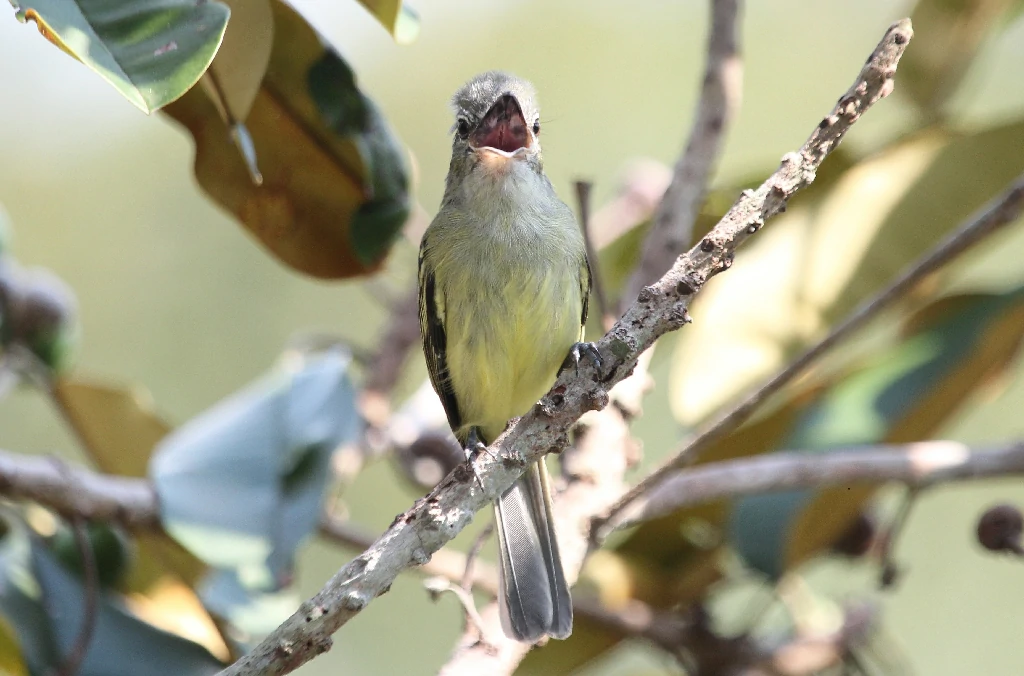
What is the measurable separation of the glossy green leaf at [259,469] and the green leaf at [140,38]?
1173 mm

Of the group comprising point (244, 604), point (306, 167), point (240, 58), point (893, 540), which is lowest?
point (893, 540)

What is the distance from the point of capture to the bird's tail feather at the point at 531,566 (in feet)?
7.28

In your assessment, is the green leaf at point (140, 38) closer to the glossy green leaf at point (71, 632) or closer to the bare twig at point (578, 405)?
the bare twig at point (578, 405)

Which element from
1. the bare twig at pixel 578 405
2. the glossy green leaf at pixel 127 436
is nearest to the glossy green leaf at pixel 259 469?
the glossy green leaf at pixel 127 436

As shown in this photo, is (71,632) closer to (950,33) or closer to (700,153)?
(700,153)

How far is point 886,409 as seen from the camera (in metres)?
2.91

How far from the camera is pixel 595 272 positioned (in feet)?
7.99

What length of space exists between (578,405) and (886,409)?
4.98 feet

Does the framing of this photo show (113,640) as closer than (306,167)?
Yes

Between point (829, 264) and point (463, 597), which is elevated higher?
point (829, 264)

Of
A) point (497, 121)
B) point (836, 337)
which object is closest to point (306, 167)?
point (497, 121)

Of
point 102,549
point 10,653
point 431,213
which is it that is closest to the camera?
point 10,653

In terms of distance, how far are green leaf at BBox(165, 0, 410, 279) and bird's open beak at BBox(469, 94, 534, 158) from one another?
1.03ft

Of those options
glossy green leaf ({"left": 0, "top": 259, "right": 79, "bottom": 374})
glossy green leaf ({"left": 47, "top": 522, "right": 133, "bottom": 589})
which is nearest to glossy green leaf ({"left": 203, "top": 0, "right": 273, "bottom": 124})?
glossy green leaf ({"left": 0, "top": 259, "right": 79, "bottom": 374})
